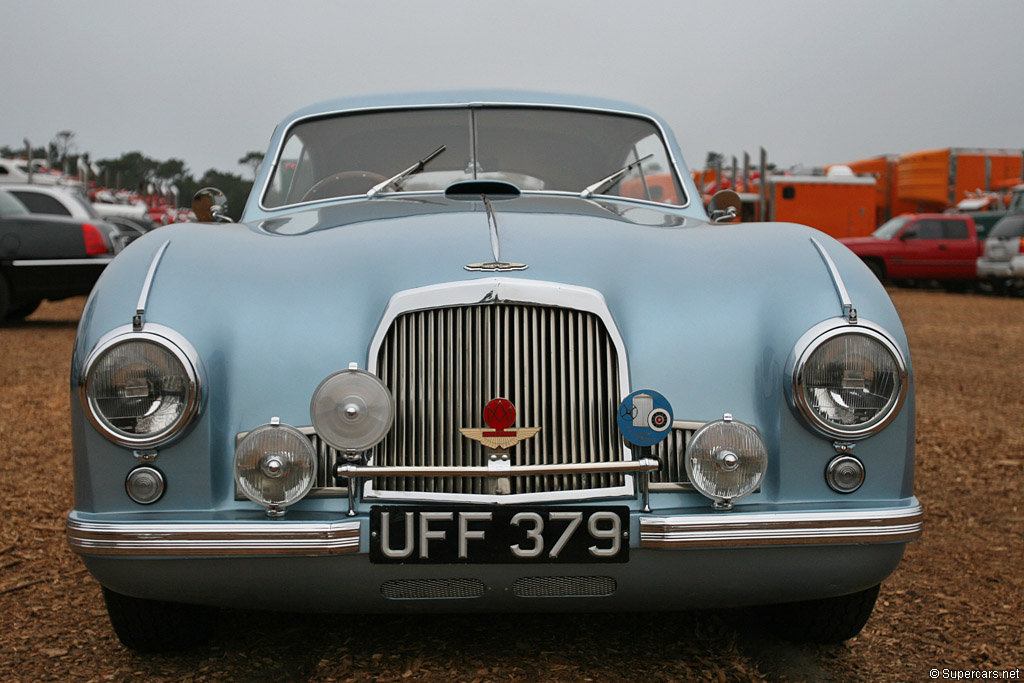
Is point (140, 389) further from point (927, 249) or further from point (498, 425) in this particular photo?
point (927, 249)

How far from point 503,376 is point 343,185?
1.63 meters

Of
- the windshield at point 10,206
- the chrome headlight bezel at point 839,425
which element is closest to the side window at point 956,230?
the windshield at point 10,206

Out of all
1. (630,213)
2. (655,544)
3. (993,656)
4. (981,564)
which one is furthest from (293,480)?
(981,564)

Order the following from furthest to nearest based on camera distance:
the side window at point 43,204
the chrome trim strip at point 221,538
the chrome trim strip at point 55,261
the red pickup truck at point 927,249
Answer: the red pickup truck at point 927,249, the side window at point 43,204, the chrome trim strip at point 55,261, the chrome trim strip at point 221,538

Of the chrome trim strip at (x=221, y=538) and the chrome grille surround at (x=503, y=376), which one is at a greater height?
the chrome grille surround at (x=503, y=376)

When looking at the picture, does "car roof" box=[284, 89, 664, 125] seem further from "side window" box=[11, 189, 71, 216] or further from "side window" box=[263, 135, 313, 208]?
"side window" box=[11, 189, 71, 216]

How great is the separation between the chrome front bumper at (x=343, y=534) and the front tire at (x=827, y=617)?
40cm

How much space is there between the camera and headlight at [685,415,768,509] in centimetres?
225

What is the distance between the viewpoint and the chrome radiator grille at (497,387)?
2295 millimetres

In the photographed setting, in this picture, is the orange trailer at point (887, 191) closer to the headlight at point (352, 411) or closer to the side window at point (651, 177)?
the side window at point (651, 177)

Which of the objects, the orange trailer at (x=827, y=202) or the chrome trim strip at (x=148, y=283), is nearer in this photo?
the chrome trim strip at (x=148, y=283)

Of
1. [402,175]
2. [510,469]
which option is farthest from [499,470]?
[402,175]

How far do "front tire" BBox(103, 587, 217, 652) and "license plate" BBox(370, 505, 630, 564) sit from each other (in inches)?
27.6

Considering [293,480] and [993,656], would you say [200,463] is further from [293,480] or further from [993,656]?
[993,656]
